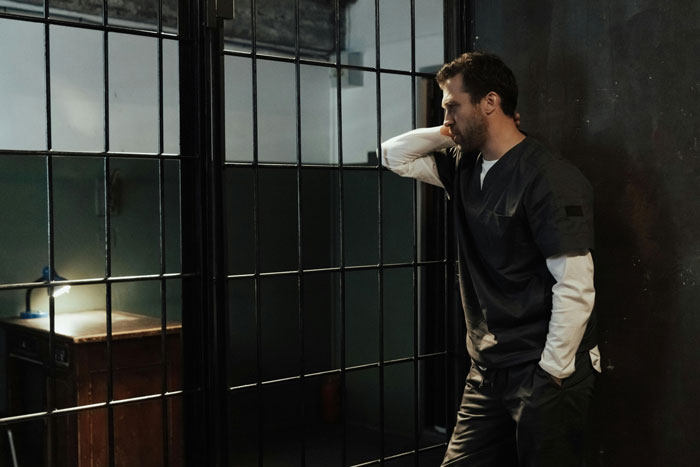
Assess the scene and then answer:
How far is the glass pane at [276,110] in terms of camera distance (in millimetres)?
2812

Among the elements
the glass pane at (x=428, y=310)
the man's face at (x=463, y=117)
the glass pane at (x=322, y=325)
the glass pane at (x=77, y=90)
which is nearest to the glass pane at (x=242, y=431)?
the glass pane at (x=322, y=325)

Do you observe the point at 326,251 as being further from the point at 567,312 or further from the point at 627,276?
the point at 567,312

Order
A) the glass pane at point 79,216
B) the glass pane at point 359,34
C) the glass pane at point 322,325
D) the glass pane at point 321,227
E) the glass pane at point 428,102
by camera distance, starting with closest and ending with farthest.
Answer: the glass pane at point 79,216 → the glass pane at point 359,34 → the glass pane at point 428,102 → the glass pane at point 322,325 → the glass pane at point 321,227

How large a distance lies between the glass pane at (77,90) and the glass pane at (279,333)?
→ 62.9 inches

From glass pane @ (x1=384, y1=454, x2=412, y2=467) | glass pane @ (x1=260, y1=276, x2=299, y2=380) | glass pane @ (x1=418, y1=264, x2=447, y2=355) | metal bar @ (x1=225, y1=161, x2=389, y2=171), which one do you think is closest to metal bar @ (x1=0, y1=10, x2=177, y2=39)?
metal bar @ (x1=225, y1=161, x2=389, y2=171)

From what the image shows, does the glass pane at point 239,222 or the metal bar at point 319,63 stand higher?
the metal bar at point 319,63

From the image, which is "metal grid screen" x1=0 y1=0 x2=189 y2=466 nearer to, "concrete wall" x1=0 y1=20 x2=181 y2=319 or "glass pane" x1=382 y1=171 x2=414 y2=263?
"concrete wall" x1=0 y1=20 x2=181 y2=319

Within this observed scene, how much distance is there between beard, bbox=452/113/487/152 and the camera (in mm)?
2514

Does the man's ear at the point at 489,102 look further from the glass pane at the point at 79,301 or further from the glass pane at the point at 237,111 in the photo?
the glass pane at the point at 79,301

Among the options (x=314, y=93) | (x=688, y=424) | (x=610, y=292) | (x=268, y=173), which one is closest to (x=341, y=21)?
(x=314, y=93)

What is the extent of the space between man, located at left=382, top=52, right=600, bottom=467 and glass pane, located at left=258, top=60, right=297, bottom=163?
634 mm

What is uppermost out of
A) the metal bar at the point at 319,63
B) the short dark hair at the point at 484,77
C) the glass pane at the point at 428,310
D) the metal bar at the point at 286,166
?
the metal bar at the point at 319,63

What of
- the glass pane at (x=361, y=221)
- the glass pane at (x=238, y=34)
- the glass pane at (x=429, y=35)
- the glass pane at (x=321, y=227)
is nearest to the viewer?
the glass pane at (x=238, y=34)

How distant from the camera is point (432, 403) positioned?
3467 millimetres
